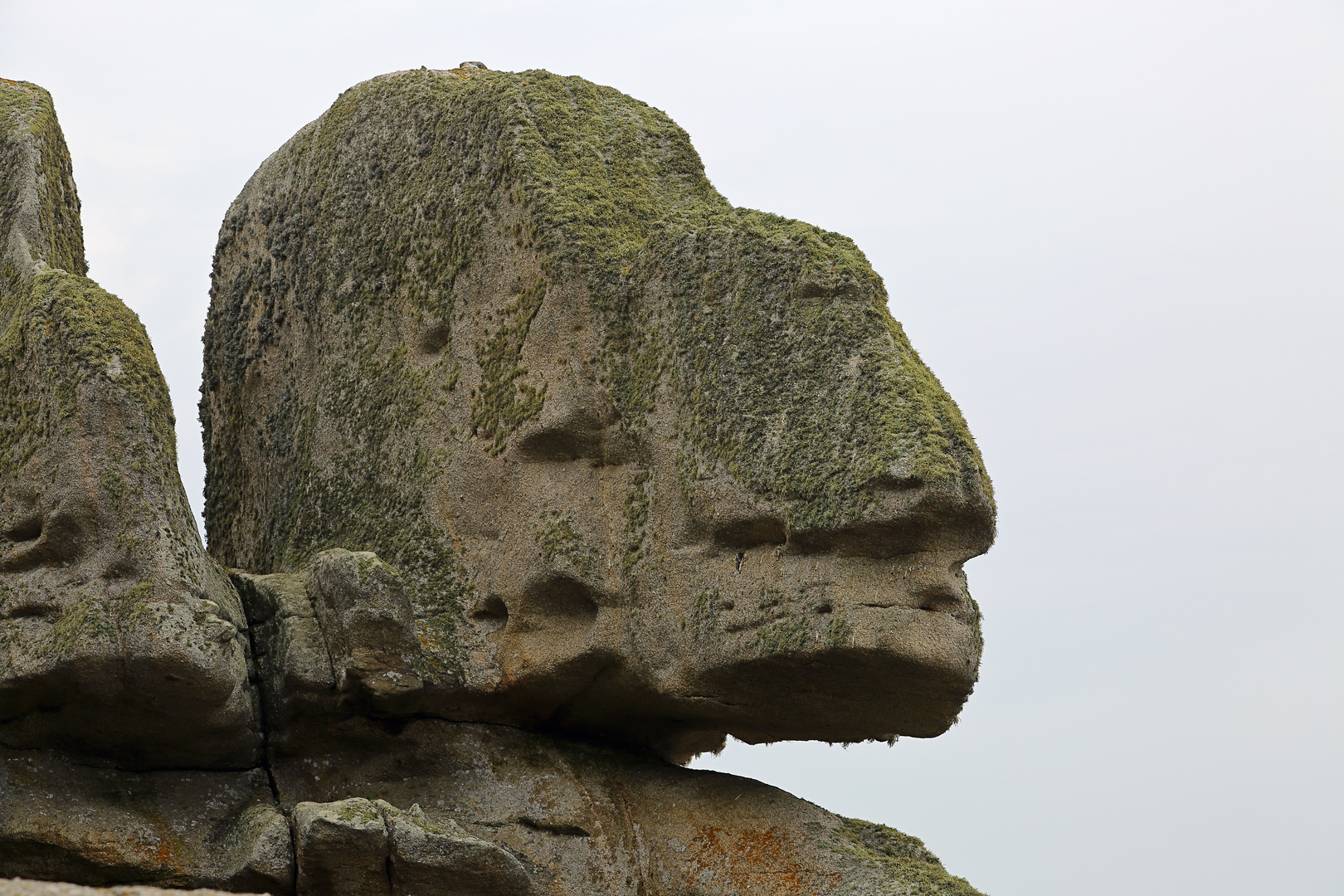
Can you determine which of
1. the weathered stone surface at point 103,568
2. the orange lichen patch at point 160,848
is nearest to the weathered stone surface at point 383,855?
the orange lichen patch at point 160,848

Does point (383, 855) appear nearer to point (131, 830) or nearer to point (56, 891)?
point (131, 830)

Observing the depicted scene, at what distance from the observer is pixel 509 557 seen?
43.0ft

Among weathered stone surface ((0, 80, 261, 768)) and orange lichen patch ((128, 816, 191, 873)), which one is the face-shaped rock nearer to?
weathered stone surface ((0, 80, 261, 768))

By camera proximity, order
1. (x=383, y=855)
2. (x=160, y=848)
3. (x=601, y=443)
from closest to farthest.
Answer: (x=383, y=855), (x=160, y=848), (x=601, y=443)

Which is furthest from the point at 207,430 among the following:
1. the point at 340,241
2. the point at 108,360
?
the point at 108,360

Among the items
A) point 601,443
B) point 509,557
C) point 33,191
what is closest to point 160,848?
point 509,557

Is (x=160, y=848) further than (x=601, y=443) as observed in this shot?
No

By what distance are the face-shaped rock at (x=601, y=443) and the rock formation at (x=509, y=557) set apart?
3 cm

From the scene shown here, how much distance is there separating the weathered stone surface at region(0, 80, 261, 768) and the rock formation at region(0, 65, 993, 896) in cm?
2

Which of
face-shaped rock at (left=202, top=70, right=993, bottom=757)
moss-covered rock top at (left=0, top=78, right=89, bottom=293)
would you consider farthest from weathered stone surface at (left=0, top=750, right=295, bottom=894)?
moss-covered rock top at (left=0, top=78, right=89, bottom=293)

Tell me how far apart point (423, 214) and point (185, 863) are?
16.4 feet

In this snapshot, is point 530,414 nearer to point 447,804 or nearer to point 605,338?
point 605,338

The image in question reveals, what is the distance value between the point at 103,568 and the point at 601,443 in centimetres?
328

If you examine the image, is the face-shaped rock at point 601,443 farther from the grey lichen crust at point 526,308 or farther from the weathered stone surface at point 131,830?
the weathered stone surface at point 131,830
